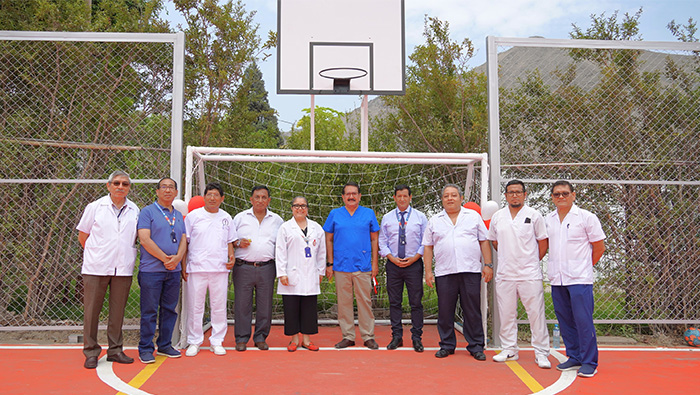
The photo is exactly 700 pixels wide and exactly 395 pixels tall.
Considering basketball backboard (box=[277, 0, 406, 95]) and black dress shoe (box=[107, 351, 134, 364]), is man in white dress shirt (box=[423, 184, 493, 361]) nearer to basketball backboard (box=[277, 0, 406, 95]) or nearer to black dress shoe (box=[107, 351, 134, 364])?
basketball backboard (box=[277, 0, 406, 95])

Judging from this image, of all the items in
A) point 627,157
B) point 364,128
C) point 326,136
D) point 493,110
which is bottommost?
point 627,157

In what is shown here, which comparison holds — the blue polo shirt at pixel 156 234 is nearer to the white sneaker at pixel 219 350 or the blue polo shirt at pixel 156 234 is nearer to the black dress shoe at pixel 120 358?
the black dress shoe at pixel 120 358

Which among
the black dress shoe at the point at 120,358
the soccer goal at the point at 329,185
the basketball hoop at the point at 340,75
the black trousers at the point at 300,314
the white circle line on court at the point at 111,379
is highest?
the basketball hoop at the point at 340,75

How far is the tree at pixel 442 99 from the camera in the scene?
29.4 feet

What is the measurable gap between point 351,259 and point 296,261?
64 centimetres

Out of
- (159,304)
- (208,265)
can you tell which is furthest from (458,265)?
(159,304)

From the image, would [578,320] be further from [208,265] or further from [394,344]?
[208,265]

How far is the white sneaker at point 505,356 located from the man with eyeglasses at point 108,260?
12.5 ft

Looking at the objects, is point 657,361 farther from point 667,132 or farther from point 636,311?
point 667,132

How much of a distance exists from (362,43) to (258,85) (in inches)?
823

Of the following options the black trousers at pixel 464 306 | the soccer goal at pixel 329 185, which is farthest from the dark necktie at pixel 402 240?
the soccer goal at pixel 329 185

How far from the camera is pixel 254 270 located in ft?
20.0

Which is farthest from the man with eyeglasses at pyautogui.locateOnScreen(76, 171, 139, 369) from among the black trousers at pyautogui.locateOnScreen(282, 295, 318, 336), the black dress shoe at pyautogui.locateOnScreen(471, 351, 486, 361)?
the black dress shoe at pyautogui.locateOnScreen(471, 351, 486, 361)

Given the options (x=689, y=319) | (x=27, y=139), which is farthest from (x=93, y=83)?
(x=689, y=319)
